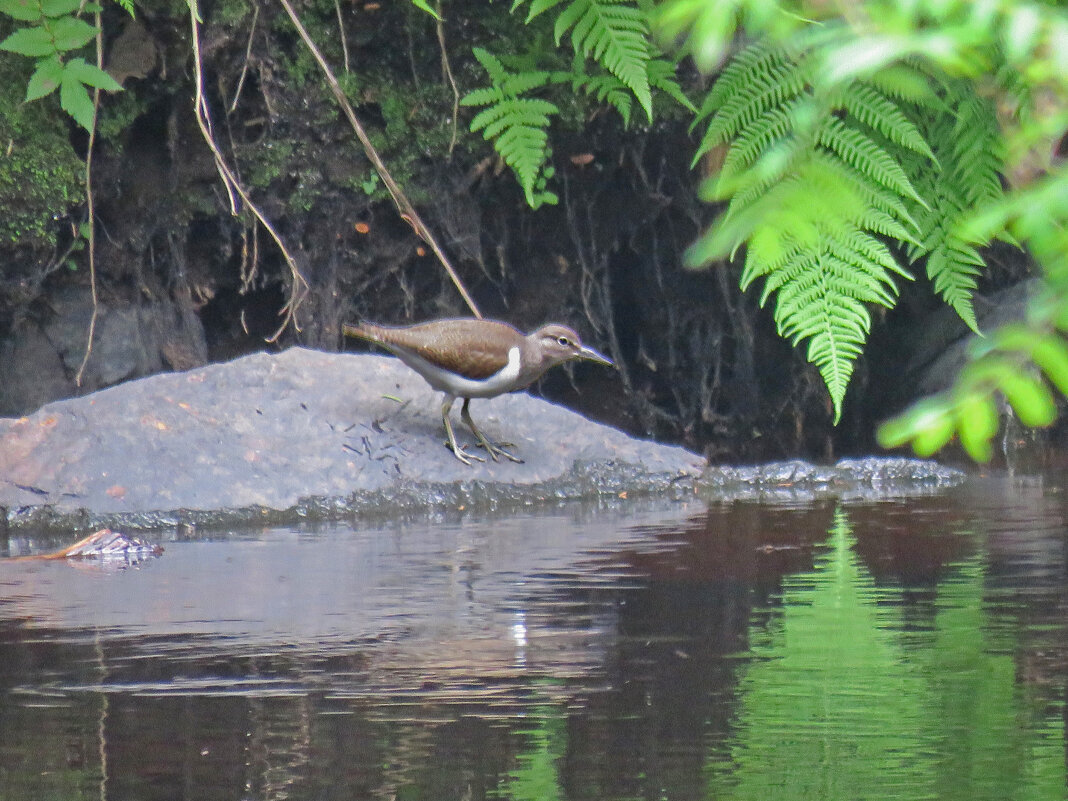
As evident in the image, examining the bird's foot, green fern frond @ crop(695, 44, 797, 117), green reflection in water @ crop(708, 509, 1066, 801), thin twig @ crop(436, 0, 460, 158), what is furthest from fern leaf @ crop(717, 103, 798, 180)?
green reflection in water @ crop(708, 509, 1066, 801)

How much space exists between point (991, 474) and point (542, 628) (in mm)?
3383

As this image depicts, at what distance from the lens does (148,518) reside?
472cm

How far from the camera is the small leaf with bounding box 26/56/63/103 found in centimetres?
521

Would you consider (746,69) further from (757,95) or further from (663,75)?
(663,75)

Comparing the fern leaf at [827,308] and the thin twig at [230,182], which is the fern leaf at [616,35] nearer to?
the fern leaf at [827,308]

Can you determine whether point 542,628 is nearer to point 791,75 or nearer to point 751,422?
point 791,75

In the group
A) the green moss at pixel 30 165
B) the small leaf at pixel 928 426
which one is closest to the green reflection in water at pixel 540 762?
the small leaf at pixel 928 426

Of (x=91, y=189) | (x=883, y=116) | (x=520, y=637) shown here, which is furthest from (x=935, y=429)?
(x=91, y=189)

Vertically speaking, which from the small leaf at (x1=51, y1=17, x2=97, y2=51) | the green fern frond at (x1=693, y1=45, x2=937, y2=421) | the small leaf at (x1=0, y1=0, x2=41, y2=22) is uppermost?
the small leaf at (x1=0, y1=0, x2=41, y2=22)

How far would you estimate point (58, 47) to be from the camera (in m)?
5.25

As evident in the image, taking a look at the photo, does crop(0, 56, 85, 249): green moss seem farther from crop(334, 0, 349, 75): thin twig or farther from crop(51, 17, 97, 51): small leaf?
crop(334, 0, 349, 75): thin twig

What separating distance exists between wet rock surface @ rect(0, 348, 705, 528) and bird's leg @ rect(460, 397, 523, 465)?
59mm

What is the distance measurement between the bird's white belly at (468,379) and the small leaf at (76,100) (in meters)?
1.48

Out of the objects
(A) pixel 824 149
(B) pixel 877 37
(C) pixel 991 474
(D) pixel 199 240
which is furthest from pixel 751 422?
(B) pixel 877 37
